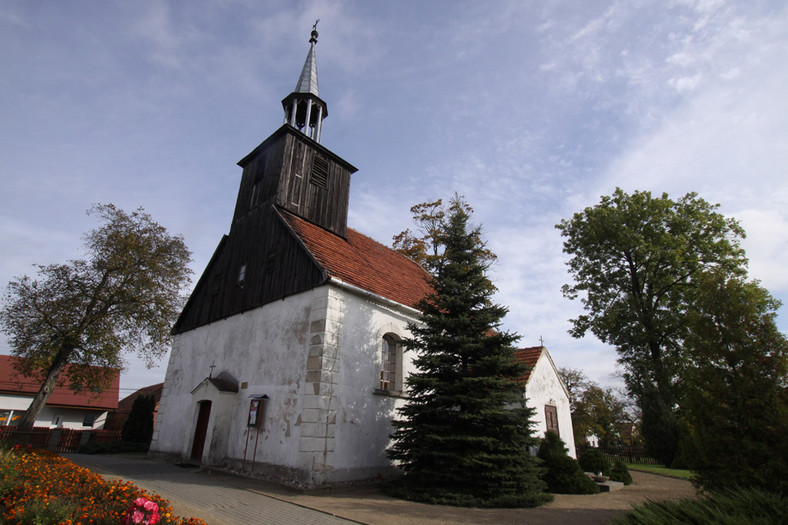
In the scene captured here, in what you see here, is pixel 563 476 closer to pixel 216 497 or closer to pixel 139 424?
pixel 216 497

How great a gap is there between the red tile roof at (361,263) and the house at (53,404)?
22132 mm

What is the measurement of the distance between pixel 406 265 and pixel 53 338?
1716 cm

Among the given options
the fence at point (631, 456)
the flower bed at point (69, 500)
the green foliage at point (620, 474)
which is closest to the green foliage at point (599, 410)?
the fence at point (631, 456)

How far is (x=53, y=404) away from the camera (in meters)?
29.4

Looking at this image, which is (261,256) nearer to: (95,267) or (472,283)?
(472,283)

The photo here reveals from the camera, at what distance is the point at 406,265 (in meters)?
19.7

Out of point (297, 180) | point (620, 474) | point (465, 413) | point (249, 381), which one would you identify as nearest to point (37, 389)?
point (249, 381)

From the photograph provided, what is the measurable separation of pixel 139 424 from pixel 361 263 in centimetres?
1846

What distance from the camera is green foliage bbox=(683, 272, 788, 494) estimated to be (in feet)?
A: 22.0

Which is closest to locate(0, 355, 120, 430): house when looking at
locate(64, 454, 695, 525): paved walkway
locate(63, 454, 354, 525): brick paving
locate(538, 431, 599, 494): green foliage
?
locate(63, 454, 354, 525): brick paving

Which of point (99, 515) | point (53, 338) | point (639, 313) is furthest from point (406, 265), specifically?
point (53, 338)

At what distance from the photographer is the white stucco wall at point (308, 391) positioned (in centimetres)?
1020

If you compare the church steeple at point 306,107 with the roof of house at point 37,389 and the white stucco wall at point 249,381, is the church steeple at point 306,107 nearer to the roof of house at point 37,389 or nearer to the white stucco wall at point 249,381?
the white stucco wall at point 249,381

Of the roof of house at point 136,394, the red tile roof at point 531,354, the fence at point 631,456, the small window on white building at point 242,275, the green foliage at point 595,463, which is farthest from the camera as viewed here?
the roof of house at point 136,394
